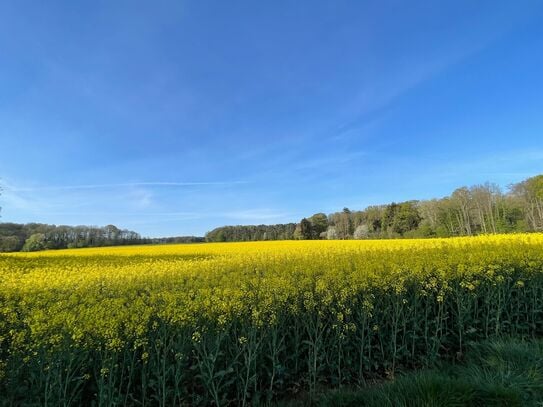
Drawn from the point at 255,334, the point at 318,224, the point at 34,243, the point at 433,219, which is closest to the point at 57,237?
the point at 34,243

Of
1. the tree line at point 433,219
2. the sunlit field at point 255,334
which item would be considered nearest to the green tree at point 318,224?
the tree line at point 433,219

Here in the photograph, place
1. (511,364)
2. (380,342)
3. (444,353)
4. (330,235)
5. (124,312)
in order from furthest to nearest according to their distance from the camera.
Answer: (330,235), (444,353), (380,342), (511,364), (124,312)

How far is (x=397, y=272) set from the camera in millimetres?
6012

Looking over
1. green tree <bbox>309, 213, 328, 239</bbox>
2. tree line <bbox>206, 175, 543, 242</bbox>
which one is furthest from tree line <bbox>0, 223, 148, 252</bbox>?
green tree <bbox>309, 213, 328, 239</bbox>

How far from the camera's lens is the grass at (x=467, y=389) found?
11.6 ft

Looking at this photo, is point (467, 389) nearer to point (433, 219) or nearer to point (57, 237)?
point (57, 237)

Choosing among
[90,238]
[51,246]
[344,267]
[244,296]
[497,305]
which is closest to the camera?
[244,296]

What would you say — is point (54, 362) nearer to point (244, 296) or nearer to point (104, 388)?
point (104, 388)

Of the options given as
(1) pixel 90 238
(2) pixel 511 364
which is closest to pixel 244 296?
(2) pixel 511 364

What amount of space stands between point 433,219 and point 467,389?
7340cm

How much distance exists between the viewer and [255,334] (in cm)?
410

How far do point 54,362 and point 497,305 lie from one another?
24.9ft

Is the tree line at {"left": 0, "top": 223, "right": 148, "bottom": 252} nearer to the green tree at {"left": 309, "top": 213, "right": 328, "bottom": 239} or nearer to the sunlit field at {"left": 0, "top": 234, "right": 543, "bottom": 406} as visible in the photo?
the green tree at {"left": 309, "top": 213, "right": 328, "bottom": 239}

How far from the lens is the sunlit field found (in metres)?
3.46
